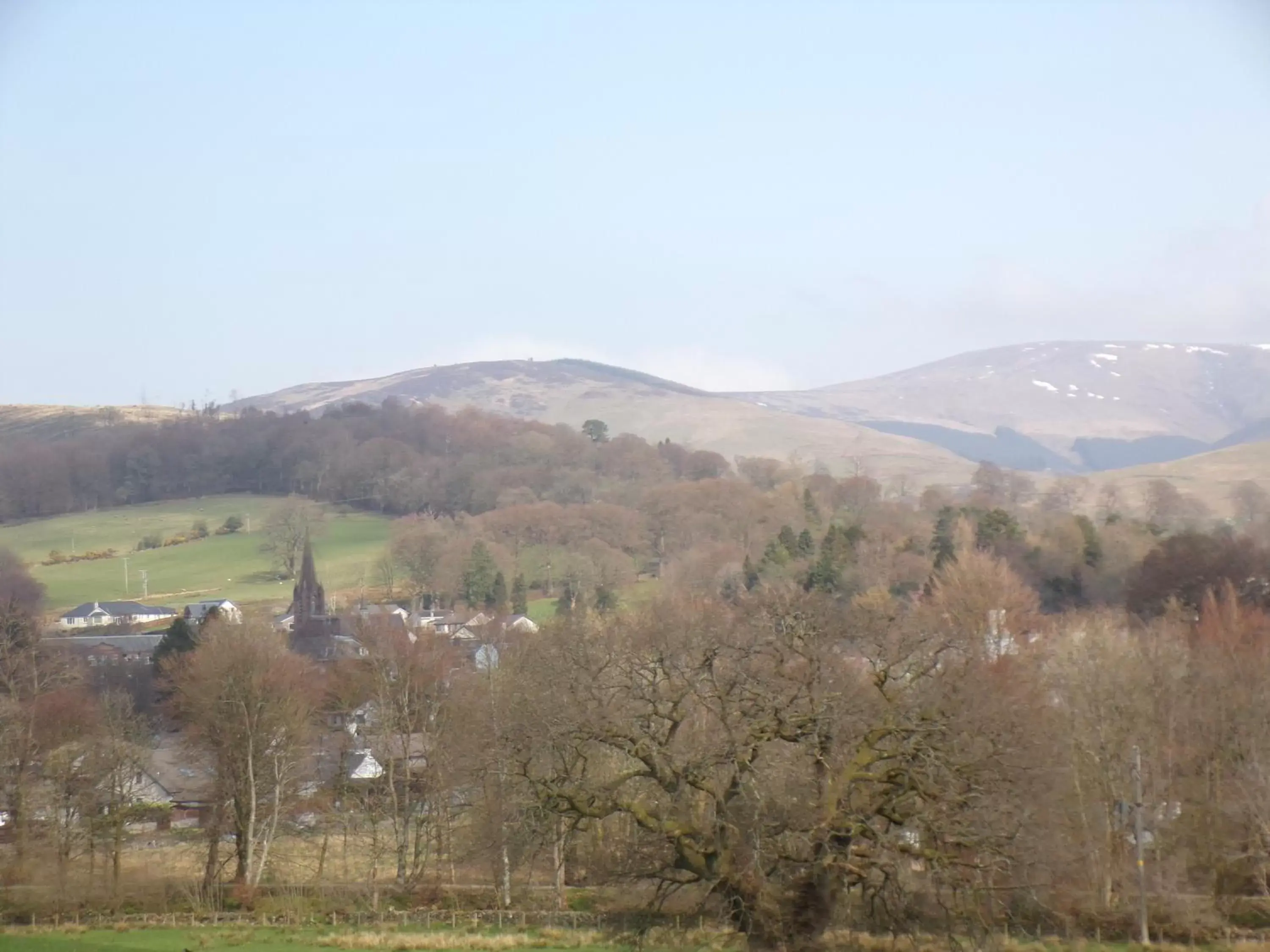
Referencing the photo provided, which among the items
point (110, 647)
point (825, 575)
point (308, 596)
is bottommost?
point (110, 647)

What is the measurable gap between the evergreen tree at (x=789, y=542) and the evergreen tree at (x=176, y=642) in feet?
101

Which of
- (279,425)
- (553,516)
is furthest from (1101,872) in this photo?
(279,425)

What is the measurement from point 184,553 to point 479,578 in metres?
28.6

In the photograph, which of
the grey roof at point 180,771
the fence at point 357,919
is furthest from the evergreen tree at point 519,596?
the fence at point 357,919

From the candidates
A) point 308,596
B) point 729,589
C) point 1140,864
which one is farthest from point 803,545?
point 1140,864

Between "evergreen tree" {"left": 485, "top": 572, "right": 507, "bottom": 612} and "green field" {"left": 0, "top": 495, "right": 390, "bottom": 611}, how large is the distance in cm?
1167

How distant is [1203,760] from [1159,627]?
34.5 feet

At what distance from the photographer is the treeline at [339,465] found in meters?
96.8

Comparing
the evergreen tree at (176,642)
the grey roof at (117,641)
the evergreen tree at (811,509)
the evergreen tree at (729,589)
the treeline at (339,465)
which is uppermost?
the treeline at (339,465)

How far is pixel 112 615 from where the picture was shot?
69.6 m

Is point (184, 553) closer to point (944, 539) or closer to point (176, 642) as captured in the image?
point (176, 642)

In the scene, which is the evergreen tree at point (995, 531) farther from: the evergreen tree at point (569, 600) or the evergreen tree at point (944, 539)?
the evergreen tree at point (569, 600)

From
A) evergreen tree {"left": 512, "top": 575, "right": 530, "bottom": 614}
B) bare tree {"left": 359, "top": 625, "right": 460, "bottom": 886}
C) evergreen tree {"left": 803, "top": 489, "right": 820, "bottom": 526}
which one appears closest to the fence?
bare tree {"left": 359, "top": 625, "right": 460, "bottom": 886}

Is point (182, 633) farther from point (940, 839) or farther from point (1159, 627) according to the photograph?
point (940, 839)
